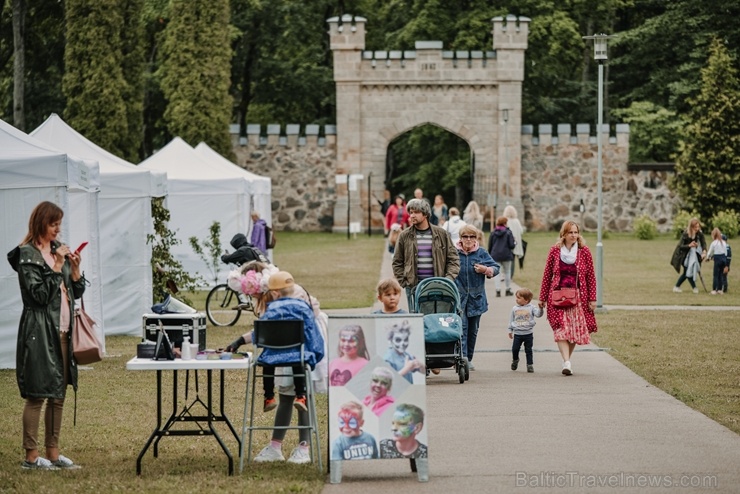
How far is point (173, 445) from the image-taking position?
9711mm

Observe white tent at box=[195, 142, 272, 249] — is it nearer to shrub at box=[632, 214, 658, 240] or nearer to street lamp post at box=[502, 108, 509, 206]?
shrub at box=[632, 214, 658, 240]

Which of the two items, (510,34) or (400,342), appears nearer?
(400,342)

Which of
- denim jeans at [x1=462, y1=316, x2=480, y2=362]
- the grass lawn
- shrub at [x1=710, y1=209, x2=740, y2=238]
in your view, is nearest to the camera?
the grass lawn

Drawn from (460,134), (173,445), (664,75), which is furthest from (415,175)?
(173,445)

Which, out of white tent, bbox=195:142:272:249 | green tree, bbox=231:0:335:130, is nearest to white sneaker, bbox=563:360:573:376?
white tent, bbox=195:142:272:249

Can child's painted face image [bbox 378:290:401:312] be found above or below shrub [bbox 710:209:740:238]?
above

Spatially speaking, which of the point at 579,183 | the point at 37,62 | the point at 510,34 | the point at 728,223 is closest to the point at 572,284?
the point at 728,223

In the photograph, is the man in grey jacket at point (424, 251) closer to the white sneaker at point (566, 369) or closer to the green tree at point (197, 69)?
the white sneaker at point (566, 369)

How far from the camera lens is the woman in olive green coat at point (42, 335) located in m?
8.57

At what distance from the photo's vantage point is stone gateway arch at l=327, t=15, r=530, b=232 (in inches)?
1799

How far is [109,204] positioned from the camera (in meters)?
17.4

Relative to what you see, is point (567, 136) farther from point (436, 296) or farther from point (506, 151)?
point (436, 296)

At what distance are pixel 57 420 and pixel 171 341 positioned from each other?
95 cm
